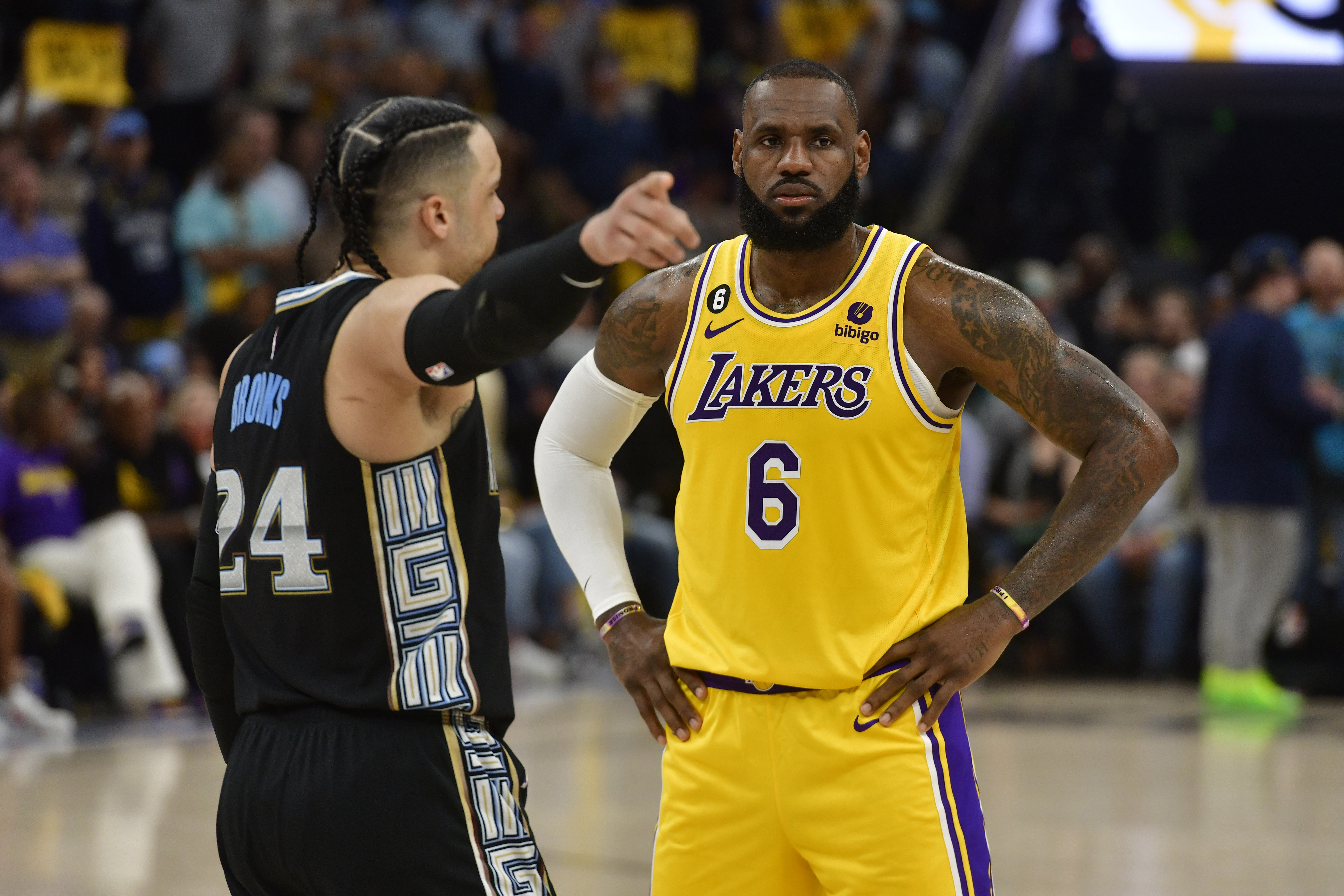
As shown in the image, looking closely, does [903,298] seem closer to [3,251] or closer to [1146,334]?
[3,251]

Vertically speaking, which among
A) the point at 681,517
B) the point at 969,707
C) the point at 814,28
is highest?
the point at 814,28

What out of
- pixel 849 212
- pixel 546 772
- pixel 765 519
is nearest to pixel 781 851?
pixel 765 519

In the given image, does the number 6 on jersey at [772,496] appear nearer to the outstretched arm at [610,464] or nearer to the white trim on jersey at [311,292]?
the outstretched arm at [610,464]

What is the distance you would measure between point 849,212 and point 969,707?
283 inches

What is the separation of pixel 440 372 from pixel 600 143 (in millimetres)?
11515

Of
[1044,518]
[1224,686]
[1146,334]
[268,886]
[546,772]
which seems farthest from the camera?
[1146,334]

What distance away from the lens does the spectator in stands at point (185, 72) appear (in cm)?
1205

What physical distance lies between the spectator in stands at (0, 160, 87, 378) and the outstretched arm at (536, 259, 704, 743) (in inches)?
286

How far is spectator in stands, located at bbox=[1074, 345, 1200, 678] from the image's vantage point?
1070cm

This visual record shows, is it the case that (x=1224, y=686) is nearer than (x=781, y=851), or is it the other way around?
(x=781, y=851)

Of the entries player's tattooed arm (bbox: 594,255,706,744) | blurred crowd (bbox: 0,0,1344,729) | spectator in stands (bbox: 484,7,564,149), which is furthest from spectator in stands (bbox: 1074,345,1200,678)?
player's tattooed arm (bbox: 594,255,706,744)

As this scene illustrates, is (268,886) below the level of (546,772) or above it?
above

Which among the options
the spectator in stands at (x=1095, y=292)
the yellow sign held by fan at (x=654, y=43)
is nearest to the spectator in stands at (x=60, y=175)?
the yellow sign held by fan at (x=654, y=43)

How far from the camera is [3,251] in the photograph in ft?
32.3
